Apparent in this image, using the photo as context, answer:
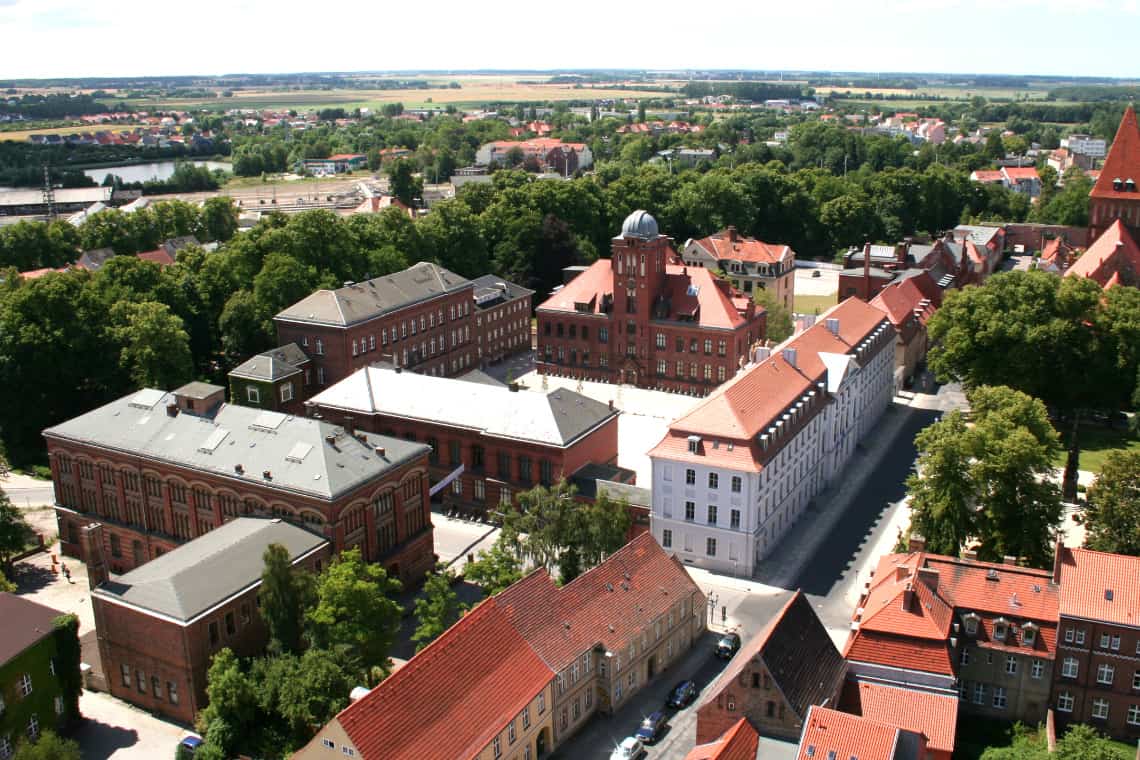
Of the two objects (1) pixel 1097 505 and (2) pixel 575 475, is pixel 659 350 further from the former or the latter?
(1) pixel 1097 505

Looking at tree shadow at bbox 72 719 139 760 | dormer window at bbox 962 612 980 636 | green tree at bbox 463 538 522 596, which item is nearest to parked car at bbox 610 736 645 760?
green tree at bbox 463 538 522 596

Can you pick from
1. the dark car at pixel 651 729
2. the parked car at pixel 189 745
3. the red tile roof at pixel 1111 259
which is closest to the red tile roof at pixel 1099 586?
the dark car at pixel 651 729

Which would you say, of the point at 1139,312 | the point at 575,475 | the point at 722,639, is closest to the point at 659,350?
the point at 575,475

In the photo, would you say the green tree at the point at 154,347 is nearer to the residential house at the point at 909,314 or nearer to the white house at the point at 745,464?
the white house at the point at 745,464

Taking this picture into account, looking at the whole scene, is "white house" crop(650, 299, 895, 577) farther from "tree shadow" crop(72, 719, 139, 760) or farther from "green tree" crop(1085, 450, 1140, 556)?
"tree shadow" crop(72, 719, 139, 760)

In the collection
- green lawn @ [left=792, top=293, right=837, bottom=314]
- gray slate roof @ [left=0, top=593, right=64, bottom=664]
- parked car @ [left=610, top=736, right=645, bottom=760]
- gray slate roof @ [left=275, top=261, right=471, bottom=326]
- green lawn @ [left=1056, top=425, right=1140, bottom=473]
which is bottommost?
green lawn @ [left=1056, top=425, right=1140, bottom=473]

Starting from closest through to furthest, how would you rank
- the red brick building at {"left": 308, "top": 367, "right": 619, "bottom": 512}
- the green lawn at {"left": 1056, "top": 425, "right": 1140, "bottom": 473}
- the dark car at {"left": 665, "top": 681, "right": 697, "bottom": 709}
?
the dark car at {"left": 665, "top": 681, "right": 697, "bottom": 709} < the red brick building at {"left": 308, "top": 367, "right": 619, "bottom": 512} < the green lawn at {"left": 1056, "top": 425, "right": 1140, "bottom": 473}
